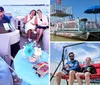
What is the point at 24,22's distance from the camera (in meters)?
2.14

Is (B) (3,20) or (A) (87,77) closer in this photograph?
(A) (87,77)

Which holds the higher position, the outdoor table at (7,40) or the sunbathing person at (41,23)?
the sunbathing person at (41,23)

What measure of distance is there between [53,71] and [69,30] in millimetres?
381

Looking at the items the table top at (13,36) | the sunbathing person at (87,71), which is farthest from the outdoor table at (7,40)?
the sunbathing person at (87,71)

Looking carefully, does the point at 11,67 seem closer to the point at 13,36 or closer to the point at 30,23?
the point at 13,36

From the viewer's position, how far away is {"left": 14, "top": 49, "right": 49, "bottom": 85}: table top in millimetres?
2084

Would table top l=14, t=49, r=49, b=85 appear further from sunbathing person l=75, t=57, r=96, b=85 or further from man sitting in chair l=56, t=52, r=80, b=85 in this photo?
sunbathing person l=75, t=57, r=96, b=85

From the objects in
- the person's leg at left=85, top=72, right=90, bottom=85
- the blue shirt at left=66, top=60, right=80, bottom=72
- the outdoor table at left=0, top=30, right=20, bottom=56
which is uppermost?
the outdoor table at left=0, top=30, right=20, bottom=56

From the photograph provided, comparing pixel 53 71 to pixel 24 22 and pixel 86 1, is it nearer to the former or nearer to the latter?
pixel 24 22

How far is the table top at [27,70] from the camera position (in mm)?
2084

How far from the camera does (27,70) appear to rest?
6.88 feet

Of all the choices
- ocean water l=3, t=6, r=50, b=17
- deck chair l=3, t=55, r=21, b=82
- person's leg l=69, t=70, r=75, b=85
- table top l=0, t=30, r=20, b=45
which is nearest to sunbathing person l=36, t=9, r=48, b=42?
ocean water l=3, t=6, r=50, b=17

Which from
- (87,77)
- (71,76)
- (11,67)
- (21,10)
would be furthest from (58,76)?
(21,10)

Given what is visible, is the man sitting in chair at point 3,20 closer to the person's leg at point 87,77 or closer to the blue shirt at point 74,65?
the blue shirt at point 74,65
